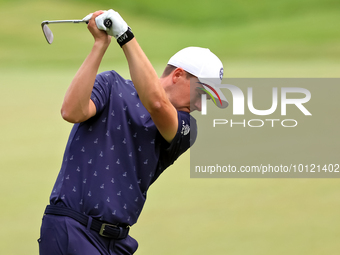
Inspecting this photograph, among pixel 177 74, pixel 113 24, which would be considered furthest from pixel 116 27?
pixel 177 74

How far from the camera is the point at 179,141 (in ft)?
5.62

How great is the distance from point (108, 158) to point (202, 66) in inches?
18.7

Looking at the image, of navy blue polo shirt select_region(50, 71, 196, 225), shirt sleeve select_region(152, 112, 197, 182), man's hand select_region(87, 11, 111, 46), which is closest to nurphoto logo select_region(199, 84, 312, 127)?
shirt sleeve select_region(152, 112, 197, 182)

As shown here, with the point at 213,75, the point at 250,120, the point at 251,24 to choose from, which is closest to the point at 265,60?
the point at 251,24

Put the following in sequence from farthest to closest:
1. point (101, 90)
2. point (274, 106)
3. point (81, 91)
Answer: point (274, 106) → point (101, 90) → point (81, 91)

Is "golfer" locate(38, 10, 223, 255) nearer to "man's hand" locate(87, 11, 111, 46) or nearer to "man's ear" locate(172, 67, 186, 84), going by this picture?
"man's hand" locate(87, 11, 111, 46)

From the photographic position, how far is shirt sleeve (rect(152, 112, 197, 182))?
169cm

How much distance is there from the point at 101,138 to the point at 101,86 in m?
0.17

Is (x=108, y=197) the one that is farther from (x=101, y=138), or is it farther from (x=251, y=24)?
(x=251, y=24)

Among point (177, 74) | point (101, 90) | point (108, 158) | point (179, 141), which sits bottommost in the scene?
point (108, 158)

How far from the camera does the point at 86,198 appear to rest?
1.53m

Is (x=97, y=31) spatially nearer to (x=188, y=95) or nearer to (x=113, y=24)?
(x=113, y=24)

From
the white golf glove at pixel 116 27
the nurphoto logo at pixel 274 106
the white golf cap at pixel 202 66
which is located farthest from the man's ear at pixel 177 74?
the nurphoto logo at pixel 274 106

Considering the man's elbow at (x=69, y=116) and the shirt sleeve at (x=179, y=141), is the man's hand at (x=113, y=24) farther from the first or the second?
the shirt sleeve at (x=179, y=141)
